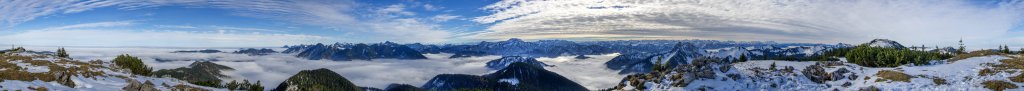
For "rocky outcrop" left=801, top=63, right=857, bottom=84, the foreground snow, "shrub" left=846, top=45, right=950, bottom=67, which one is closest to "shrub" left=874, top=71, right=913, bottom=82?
the foreground snow

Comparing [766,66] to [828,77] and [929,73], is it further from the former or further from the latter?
[929,73]

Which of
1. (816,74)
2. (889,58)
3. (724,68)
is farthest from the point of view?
(889,58)

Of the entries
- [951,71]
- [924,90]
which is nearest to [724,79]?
[924,90]

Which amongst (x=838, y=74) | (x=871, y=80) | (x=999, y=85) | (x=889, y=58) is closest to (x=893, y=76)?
(x=871, y=80)

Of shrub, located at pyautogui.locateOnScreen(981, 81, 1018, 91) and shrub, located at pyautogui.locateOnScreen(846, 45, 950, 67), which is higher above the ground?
shrub, located at pyautogui.locateOnScreen(846, 45, 950, 67)

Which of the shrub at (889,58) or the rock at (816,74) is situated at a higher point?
the shrub at (889,58)

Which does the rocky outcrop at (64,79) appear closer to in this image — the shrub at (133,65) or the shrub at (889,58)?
the shrub at (133,65)

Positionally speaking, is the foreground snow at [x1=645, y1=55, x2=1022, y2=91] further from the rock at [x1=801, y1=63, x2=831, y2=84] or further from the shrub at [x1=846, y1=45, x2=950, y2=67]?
the shrub at [x1=846, y1=45, x2=950, y2=67]

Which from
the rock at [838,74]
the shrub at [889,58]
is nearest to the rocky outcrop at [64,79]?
the rock at [838,74]

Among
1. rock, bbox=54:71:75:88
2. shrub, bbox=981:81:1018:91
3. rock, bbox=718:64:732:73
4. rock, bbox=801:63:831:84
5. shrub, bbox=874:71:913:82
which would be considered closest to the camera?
rock, bbox=54:71:75:88

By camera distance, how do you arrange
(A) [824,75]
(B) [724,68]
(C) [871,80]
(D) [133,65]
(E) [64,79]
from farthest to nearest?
(D) [133,65] < (B) [724,68] < (A) [824,75] < (C) [871,80] < (E) [64,79]

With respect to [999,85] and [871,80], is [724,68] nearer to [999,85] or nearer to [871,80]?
[871,80]

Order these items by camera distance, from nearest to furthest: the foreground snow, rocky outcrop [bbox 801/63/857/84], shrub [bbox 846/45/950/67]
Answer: the foreground snow
rocky outcrop [bbox 801/63/857/84]
shrub [bbox 846/45/950/67]
